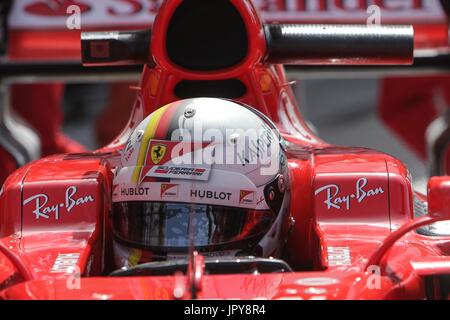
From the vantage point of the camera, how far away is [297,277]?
2688 millimetres

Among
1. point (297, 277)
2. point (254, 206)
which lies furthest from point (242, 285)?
point (254, 206)

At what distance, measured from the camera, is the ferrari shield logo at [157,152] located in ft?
9.86

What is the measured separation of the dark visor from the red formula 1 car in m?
0.06

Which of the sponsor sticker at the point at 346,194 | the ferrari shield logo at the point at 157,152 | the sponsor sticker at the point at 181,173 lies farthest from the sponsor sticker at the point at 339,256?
the ferrari shield logo at the point at 157,152

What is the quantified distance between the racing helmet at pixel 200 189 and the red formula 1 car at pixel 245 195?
4 centimetres

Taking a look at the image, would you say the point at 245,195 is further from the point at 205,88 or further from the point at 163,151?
the point at 205,88

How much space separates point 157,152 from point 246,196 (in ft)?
0.84

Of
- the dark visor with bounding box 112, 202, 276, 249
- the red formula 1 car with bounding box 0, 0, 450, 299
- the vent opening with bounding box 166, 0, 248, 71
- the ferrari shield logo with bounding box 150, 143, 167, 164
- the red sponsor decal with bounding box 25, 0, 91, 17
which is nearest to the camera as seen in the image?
the red formula 1 car with bounding box 0, 0, 450, 299

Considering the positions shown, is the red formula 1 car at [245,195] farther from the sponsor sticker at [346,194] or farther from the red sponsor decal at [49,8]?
the red sponsor decal at [49,8]

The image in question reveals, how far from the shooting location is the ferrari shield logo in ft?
9.86

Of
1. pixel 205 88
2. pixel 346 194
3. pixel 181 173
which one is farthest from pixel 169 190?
pixel 205 88

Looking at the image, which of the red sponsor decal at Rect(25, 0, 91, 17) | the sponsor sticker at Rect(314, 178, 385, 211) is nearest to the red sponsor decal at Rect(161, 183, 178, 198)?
the sponsor sticker at Rect(314, 178, 385, 211)

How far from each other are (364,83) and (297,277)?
25.0 ft

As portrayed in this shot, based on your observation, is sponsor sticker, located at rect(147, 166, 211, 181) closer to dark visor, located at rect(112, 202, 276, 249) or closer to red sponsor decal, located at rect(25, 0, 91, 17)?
dark visor, located at rect(112, 202, 276, 249)
